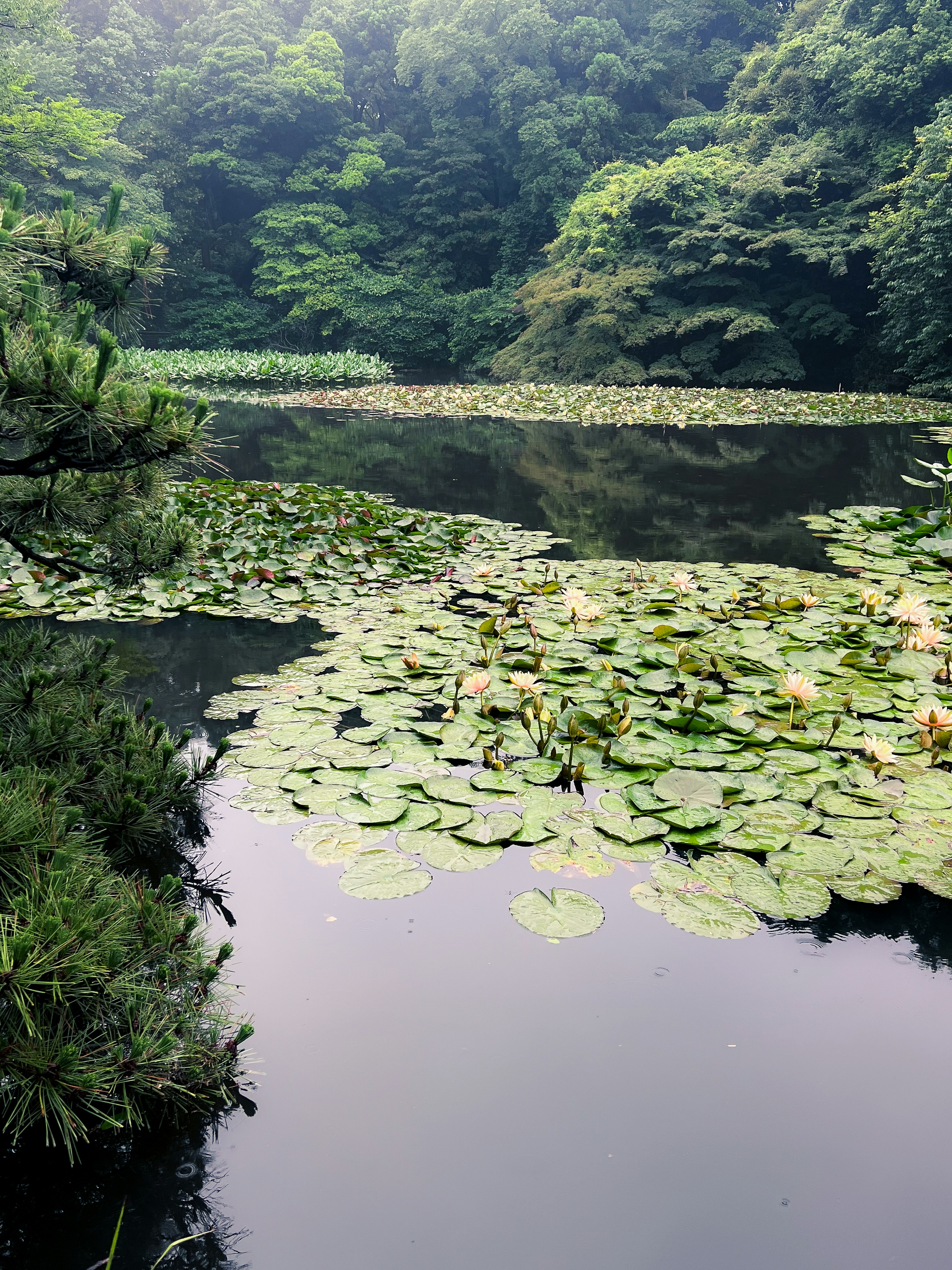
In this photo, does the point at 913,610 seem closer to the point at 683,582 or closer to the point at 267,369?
the point at 683,582

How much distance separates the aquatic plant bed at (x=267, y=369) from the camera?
16.8 meters

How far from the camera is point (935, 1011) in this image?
1.50 m

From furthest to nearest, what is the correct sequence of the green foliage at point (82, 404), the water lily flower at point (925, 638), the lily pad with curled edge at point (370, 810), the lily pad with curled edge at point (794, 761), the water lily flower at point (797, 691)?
the water lily flower at point (925, 638) < the water lily flower at point (797, 691) < the lily pad with curled edge at point (794, 761) < the lily pad with curled edge at point (370, 810) < the green foliage at point (82, 404)

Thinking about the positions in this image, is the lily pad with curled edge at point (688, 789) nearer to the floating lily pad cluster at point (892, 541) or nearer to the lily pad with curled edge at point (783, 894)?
the lily pad with curled edge at point (783, 894)

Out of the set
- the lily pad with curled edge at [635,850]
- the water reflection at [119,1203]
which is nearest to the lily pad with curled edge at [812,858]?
the lily pad with curled edge at [635,850]

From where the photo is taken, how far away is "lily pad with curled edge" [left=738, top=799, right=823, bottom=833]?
196cm

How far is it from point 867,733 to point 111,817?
2.00 m

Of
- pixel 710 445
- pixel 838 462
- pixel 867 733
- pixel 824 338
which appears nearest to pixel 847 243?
pixel 824 338

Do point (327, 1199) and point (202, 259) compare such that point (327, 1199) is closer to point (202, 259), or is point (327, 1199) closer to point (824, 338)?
point (824, 338)

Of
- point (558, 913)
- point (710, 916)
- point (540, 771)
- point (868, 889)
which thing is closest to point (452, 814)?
point (540, 771)

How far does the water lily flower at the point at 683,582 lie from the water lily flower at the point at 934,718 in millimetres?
1245

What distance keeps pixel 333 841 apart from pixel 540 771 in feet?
1.91

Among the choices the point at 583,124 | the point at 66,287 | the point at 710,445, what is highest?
the point at 583,124

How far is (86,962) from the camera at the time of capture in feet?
3.75
